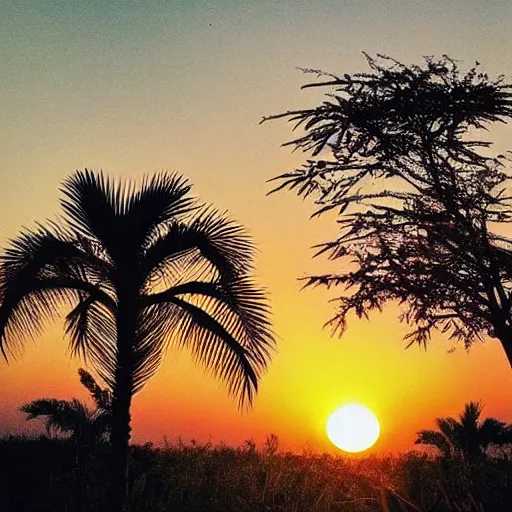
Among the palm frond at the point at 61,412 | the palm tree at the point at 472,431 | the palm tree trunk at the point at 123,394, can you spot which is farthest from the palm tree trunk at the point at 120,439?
the palm tree at the point at 472,431

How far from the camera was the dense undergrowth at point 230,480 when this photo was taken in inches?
334

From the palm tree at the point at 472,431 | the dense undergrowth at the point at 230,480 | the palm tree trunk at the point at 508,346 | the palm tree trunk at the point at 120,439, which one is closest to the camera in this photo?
the dense undergrowth at the point at 230,480

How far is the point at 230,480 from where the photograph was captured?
1084 centimetres

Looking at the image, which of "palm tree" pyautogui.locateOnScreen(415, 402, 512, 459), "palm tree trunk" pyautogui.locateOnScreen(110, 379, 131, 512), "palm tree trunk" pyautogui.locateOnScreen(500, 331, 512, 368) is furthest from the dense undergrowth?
"palm tree" pyautogui.locateOnScreen(415, 402, 512, 459)

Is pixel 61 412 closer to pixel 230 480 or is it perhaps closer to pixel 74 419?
pixel 74 419

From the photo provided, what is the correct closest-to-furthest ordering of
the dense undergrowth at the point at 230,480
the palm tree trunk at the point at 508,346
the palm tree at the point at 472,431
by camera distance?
the dense undergrowth at the point at 230,480 → the palm tree trunk at the point at 508,346 → the palm tree at the point at 472,431

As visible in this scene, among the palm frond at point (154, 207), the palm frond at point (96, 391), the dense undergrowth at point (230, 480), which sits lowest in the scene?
the dense undergrowth at point (230, 480)

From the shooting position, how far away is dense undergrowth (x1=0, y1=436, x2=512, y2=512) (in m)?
8.49

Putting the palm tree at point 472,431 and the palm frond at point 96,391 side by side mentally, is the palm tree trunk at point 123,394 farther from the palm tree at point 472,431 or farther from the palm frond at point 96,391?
the palm tree at point 472,431

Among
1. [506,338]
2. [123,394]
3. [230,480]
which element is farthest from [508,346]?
[123,394]

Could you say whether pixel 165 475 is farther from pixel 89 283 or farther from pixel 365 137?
pixel 365 137

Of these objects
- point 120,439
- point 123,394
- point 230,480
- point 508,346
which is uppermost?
point 508,346

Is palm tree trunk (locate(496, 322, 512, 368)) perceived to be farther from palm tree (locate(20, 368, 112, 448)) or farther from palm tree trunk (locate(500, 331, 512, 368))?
palm tree (locate(20, 368, 112, 448))

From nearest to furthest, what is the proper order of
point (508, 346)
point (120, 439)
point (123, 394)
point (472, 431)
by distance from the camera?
1. point (120, 439)
2. point (123, 394)
3. point (508, 346)
4. point (472, 431)
